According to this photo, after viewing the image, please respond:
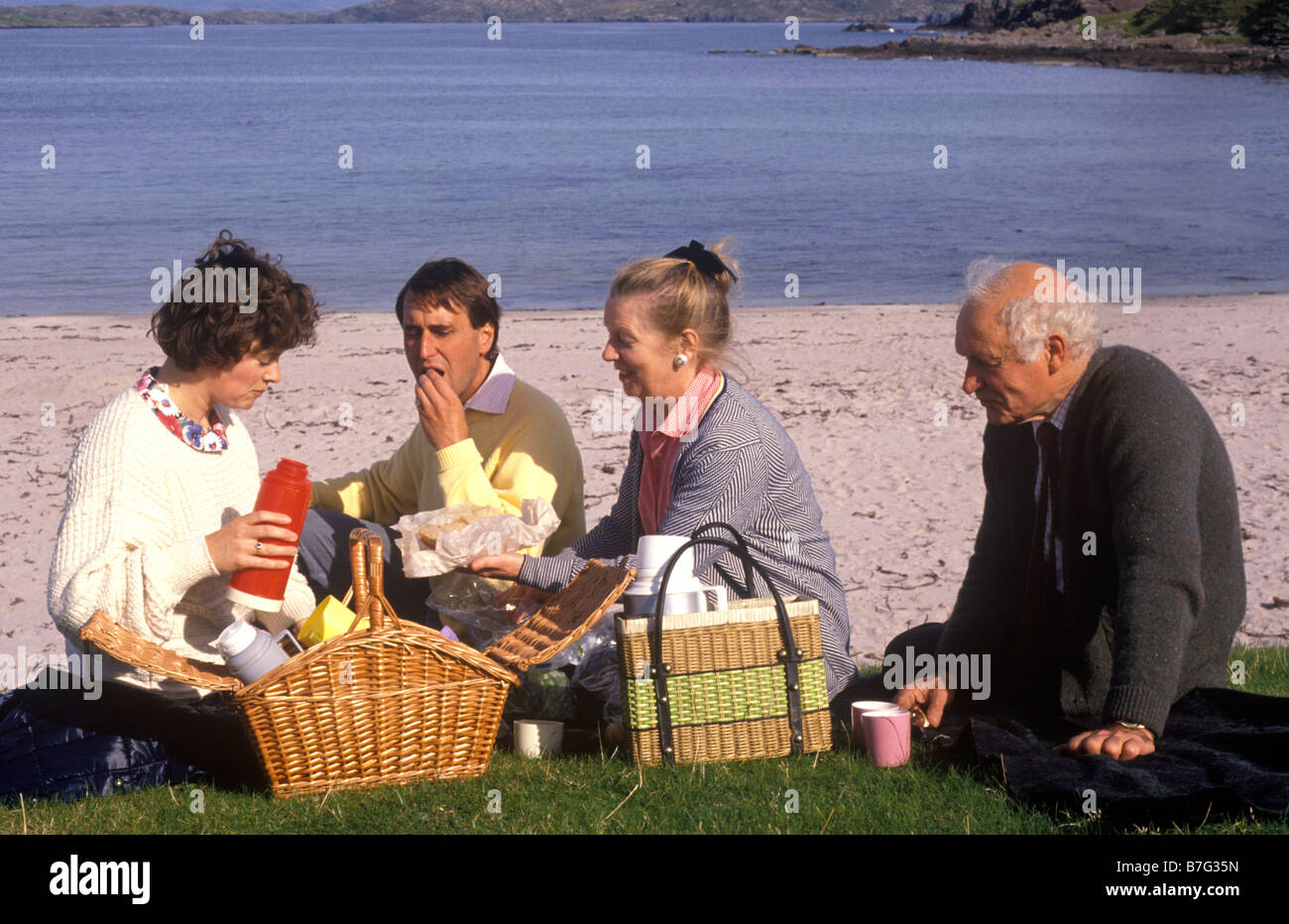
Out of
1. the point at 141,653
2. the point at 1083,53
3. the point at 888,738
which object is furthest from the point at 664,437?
the point at 1083,53

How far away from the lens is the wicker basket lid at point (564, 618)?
3732mm

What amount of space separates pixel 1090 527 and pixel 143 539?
8.82 feet

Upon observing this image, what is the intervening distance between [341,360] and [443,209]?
16.6 metres

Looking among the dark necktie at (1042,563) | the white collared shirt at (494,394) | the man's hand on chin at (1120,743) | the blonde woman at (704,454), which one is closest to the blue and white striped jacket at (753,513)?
the blonde woman at (704,454)

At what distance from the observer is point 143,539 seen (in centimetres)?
367

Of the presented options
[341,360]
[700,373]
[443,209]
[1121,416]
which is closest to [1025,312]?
[1121,416]

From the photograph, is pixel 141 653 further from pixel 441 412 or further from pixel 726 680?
pixel 726 680

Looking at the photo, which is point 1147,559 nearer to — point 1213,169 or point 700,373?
point 700,373

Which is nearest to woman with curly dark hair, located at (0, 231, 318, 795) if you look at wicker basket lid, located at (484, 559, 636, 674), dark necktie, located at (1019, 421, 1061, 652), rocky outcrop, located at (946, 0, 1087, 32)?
wicker basket lid, located at (484, 559, 636, 674)

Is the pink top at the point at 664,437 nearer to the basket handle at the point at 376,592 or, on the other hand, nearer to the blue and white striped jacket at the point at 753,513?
the blue and white striped jacket at the point at 753,513

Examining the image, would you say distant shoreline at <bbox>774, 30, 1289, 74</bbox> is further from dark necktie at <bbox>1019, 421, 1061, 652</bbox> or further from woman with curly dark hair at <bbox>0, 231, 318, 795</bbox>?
woman with curly dark hair at <bbox>0, 231, 318, 795</bbox>

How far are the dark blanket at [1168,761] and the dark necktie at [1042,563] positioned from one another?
27cm

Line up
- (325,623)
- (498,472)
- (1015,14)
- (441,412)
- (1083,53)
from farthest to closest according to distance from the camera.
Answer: (1015,14) < (1083,53) < (498,472) < (441,412) < (325,623)

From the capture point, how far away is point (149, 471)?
3.74 metres
